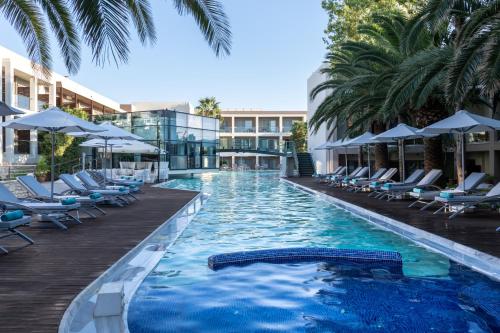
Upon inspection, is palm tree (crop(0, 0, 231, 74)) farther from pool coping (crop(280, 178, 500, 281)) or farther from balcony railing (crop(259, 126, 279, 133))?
balcony railing (crop(259, 126, 279, 133))

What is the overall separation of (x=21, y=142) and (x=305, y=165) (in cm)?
2045

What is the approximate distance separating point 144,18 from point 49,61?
2.26 m

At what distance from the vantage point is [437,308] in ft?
17.2

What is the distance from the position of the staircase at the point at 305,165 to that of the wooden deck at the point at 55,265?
91.6ft

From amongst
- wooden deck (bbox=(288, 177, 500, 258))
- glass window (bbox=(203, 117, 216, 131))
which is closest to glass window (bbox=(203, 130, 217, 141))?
glass window (bbox=(203, 117, 216, 131))

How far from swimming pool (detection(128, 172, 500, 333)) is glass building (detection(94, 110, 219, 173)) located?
26.1m

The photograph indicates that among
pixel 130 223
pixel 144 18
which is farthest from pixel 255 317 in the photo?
pixel 130 223

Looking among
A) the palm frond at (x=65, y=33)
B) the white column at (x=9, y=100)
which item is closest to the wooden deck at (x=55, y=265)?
the palm frond at (x=65, y=33)

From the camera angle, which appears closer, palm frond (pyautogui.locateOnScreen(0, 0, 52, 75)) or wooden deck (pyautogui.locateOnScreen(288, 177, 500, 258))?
wooden deck (pyautogui.locateOnScreen(288, 177, 500, 258))

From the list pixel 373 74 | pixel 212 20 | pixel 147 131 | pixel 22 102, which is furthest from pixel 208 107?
pixel 212 20

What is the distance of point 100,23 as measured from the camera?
6.55 meters

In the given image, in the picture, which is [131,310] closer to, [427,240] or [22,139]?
[427,240]

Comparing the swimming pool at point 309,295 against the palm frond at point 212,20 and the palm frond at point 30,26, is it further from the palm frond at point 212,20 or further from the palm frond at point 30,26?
the palm frond at point 30,26

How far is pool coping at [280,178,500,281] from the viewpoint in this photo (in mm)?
6438
